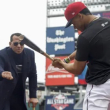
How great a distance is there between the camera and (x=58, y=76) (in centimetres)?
2219

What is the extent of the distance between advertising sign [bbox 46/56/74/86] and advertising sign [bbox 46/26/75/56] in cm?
52

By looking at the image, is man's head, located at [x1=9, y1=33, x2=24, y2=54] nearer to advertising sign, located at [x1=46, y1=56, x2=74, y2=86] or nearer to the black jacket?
the black jacket

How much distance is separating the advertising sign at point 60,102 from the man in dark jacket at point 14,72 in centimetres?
1603

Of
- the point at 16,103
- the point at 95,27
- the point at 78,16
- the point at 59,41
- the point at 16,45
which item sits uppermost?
the point at 78,16

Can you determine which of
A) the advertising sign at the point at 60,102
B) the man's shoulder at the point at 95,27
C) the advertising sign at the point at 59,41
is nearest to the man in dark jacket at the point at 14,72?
the man's shoulder at the point at 95,27

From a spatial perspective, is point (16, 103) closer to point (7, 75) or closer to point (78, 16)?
point (7, 75)

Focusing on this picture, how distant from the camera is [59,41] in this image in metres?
22.1

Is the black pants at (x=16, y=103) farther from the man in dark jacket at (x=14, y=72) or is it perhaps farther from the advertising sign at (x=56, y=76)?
the advertising sign at (x=56, y=76)

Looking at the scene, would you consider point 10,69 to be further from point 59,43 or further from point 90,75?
point 59,43

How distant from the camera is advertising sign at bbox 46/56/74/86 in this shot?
71.7 feet

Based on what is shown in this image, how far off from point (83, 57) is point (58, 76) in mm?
18448

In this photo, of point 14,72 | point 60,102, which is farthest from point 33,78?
point 60,102

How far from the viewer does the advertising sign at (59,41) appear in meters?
21.9

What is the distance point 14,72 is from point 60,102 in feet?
53.8
